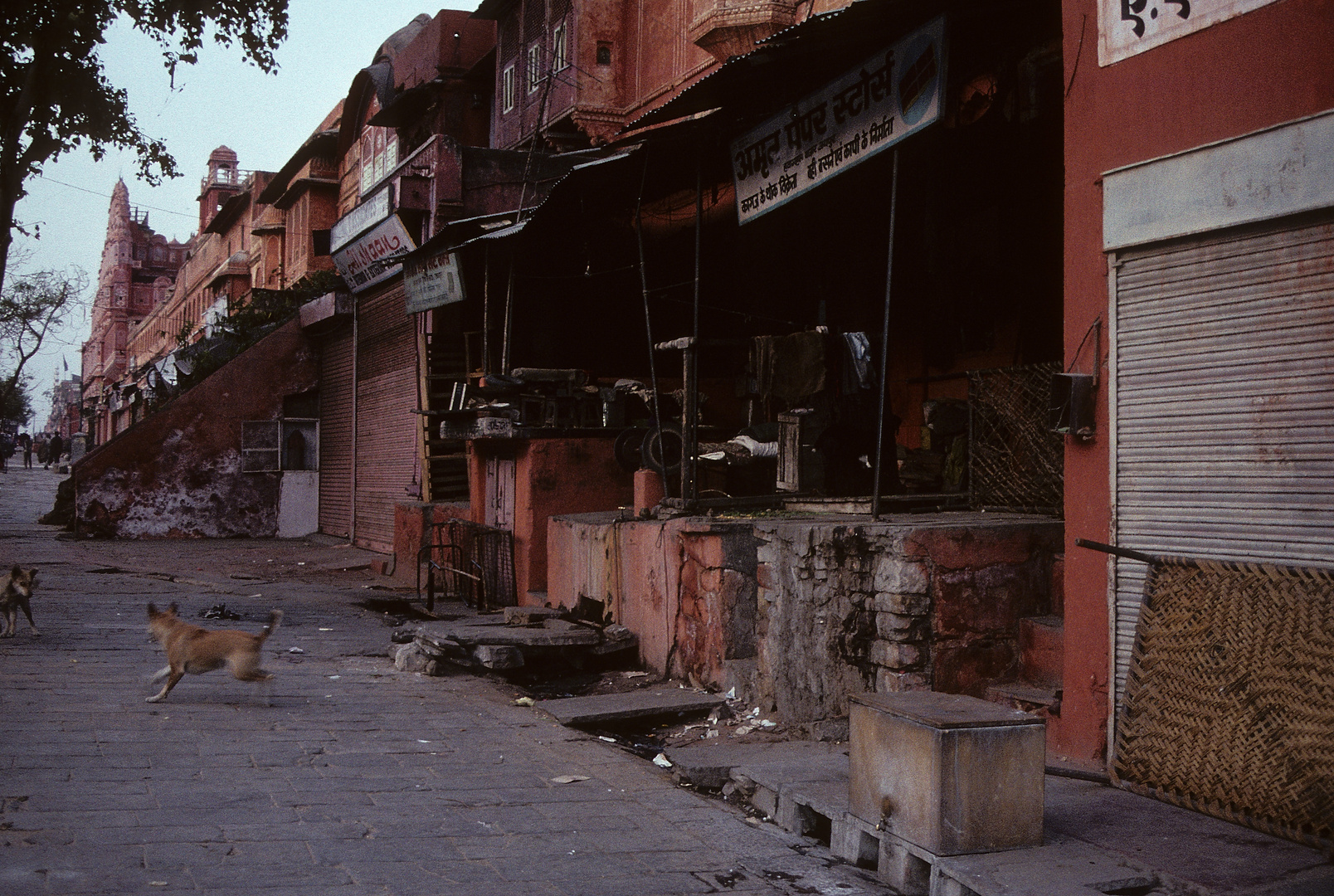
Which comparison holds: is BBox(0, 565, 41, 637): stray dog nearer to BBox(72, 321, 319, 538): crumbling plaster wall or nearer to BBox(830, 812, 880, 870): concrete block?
BBox(830, 812, 880, 870): concrete block

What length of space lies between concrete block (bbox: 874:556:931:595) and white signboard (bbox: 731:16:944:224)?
2864 mm

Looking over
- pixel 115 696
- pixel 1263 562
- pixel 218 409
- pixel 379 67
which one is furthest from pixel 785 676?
pixel 379 67

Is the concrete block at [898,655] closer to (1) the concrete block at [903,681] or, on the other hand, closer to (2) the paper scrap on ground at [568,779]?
(1) the concrete block at [903,681]

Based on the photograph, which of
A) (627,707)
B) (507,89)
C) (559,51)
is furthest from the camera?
(507,89)

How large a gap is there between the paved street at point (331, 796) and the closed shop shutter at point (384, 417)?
32.2ft

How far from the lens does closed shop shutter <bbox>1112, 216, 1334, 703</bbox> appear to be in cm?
479

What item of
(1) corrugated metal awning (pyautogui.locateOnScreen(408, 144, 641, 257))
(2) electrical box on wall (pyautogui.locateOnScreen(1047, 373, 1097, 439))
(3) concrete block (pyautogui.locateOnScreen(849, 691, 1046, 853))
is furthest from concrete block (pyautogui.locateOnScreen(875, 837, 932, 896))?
(1) corrugated metal awning (pyautogui.locateOnScreen(408, 144, 641, 257))

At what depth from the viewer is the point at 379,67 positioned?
25000mm

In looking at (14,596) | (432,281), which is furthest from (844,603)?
(432,281)

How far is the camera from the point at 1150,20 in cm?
548

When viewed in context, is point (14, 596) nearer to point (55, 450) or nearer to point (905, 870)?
point (905, 870)

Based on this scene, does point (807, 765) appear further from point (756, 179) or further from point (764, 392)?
point (756, 179)

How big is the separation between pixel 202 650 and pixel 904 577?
491 centimetres

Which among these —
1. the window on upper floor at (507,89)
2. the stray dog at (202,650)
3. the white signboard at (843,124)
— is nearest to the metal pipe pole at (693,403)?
the white signboard at (843,124)
